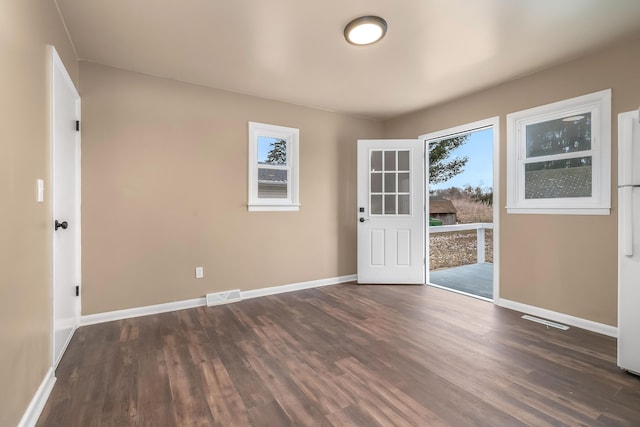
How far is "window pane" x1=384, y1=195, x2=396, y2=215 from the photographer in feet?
14.0

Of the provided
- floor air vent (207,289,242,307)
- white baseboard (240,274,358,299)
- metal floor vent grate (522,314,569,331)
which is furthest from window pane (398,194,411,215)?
floor air vent (207,289,242,307)

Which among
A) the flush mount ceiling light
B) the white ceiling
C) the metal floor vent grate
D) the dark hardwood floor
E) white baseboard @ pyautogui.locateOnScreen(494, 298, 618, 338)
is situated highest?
the white ceiling

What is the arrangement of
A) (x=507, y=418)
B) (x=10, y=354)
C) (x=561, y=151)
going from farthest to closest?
(x=561, y=151), (x=507, y=418), (x=10, y=354)

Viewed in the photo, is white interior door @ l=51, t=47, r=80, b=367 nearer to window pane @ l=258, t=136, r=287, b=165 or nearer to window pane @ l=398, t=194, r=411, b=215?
window pane @ l=258, t=136, r=287, b=165

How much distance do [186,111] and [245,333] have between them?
237 centimetres

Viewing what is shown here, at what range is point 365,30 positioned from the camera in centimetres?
227

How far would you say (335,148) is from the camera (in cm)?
432

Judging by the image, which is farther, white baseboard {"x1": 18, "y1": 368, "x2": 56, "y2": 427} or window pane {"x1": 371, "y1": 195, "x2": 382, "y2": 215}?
window pane {"x1": 371, "y1": 195, "x2": 382, "y2": 215}

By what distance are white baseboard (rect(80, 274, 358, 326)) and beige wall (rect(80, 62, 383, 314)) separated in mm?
59

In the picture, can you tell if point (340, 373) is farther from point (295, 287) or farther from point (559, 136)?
point (559, 136)

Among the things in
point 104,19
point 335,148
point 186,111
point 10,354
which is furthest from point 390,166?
point 10,354

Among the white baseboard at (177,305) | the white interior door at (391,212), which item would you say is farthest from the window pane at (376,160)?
the white baseboard at (177,305)

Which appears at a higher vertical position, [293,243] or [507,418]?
[293,243]

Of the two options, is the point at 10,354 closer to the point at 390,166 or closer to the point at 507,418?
the point at 507,418
